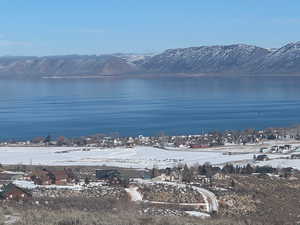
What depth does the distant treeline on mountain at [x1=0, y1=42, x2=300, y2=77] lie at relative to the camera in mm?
84938

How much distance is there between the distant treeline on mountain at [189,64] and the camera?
8494 cm

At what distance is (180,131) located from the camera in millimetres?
24453

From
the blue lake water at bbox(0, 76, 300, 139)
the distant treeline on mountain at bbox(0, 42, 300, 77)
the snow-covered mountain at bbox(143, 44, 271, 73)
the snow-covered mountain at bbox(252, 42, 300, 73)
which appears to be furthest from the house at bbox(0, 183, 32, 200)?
the snow-covered mountain at bbox(143, 44, 271, 73)

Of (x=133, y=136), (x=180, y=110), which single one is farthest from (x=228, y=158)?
(x=180, y=110)

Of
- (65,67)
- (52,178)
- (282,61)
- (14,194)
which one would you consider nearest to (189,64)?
(282,61)

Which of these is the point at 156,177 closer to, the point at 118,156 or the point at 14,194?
the point at 14,194

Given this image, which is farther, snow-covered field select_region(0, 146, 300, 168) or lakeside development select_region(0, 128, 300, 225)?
snow-covered field select_region(0, 146, 300, 168)

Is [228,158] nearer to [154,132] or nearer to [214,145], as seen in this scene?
[214,145]

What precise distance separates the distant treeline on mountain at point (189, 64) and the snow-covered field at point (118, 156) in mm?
61163

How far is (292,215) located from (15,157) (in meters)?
10.1

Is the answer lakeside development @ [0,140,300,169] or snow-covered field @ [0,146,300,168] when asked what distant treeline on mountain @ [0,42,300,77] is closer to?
lakeside development @ [0,140,300,169]

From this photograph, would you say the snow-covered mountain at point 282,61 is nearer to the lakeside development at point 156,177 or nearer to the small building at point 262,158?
the lakeside development at point 156,177

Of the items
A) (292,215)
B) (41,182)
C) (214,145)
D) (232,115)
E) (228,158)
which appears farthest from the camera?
(232,115)

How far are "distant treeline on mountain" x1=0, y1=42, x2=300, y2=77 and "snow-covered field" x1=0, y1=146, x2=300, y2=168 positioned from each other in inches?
2408
